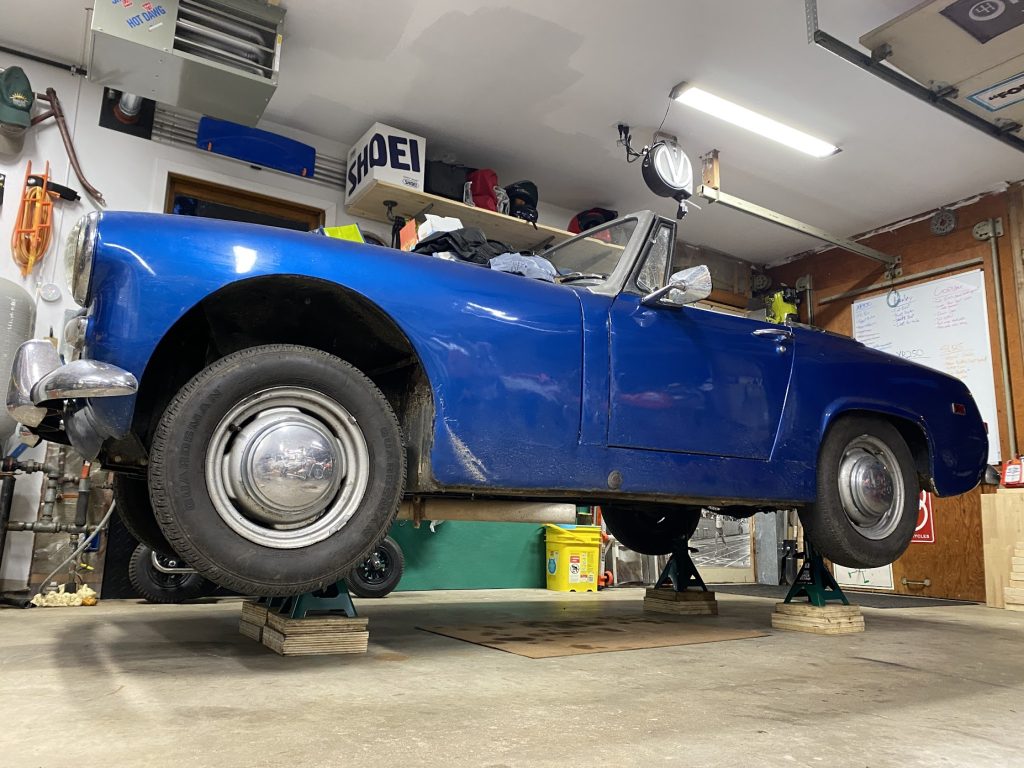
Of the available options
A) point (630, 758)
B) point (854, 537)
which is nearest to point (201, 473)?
point (630, 758)

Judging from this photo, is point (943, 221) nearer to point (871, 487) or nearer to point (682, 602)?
point (871, 487)

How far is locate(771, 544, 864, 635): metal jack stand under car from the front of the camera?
3.18m

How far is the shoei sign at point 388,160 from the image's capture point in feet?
17.7

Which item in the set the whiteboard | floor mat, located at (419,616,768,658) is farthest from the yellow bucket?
the whiteboard

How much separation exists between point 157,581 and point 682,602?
288 cm

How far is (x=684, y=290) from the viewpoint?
265cm

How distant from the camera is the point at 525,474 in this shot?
229 centimetres

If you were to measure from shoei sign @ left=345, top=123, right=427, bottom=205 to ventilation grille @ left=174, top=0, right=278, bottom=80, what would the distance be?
1.19m

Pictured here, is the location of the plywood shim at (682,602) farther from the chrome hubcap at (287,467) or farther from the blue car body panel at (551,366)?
the chrome hubcap at (287,467)

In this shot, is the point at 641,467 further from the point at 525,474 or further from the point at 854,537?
the point at 854,537

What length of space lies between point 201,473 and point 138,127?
426 cm

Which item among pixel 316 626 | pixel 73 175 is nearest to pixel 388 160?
pixel 73 175

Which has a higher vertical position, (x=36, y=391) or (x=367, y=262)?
(x=367, y=262)

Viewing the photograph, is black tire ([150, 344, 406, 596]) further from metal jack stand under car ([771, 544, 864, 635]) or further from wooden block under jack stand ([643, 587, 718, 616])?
wooden block under jack stand ([643, 587, 718, 616])
